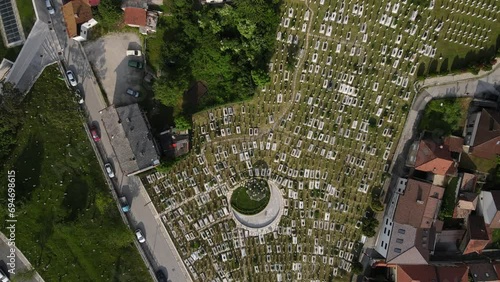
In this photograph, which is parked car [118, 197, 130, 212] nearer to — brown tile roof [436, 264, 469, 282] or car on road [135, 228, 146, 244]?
car on road [135, 228, 146, 244]

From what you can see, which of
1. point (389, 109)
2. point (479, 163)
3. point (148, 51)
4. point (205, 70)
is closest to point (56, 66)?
point (148, 51)

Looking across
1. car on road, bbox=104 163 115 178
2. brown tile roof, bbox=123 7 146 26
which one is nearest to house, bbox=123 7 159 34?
brown tile roof, bbox=123 7 146 26

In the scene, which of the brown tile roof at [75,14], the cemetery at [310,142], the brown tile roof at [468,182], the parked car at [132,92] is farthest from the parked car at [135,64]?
the brown tile roof at [468,182]

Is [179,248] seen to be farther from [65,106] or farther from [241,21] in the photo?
[241,21]

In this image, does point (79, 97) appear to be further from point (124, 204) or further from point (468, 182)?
point (468, 182)

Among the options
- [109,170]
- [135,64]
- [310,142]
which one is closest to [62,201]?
[109,170]

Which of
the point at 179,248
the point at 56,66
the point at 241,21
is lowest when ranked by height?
the point at 179,248
